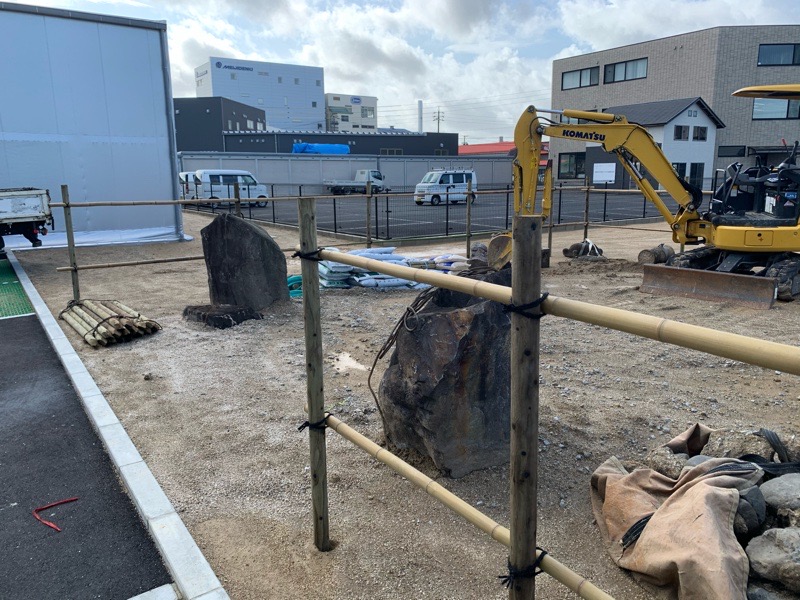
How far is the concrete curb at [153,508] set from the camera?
3033 mm

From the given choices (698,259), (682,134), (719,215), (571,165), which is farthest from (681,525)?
(571,165)

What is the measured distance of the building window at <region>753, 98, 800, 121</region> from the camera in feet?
140

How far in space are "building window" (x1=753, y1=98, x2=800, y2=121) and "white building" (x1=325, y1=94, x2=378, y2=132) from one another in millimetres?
53148

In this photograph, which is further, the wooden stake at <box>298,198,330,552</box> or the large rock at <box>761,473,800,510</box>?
the wooden stake at <box>298,198,330,552</box>

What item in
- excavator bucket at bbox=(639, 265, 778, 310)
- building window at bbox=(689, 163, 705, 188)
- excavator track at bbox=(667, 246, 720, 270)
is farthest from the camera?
building window at bbox=(689, 163, 705, 188)

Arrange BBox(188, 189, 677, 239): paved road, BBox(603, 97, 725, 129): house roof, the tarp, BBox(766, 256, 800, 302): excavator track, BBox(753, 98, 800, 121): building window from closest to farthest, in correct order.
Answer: BBox(766, 256, 800, 302): excavator track → BBox(188, 189, 677, 239): paved road → BBox(603, 97, 725, 129): house roof → BBox(753, 98, 800, 121): building window → the tarp

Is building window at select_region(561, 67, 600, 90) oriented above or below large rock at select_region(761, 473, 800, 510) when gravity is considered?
above

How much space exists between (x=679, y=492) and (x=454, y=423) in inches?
51.8

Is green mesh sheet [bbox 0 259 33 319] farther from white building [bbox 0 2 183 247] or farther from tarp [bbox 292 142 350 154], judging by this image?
tarp [bbox 292 142 350 154]

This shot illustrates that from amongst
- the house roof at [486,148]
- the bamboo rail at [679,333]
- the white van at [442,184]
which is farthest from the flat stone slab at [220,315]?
the house roof at [486,148]

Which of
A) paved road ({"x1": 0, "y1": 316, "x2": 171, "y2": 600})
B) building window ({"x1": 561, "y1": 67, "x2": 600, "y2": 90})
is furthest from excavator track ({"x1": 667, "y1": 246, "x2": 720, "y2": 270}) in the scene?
building window ({"x1": 561, "y1": 67, "x2": 600, "y2": 90})

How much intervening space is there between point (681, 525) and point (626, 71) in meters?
52.6

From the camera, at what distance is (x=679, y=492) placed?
3.19 meters

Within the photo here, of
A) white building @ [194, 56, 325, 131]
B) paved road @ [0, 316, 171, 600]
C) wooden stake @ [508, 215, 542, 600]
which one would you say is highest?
white building @ [194, 56, 325, 131]
